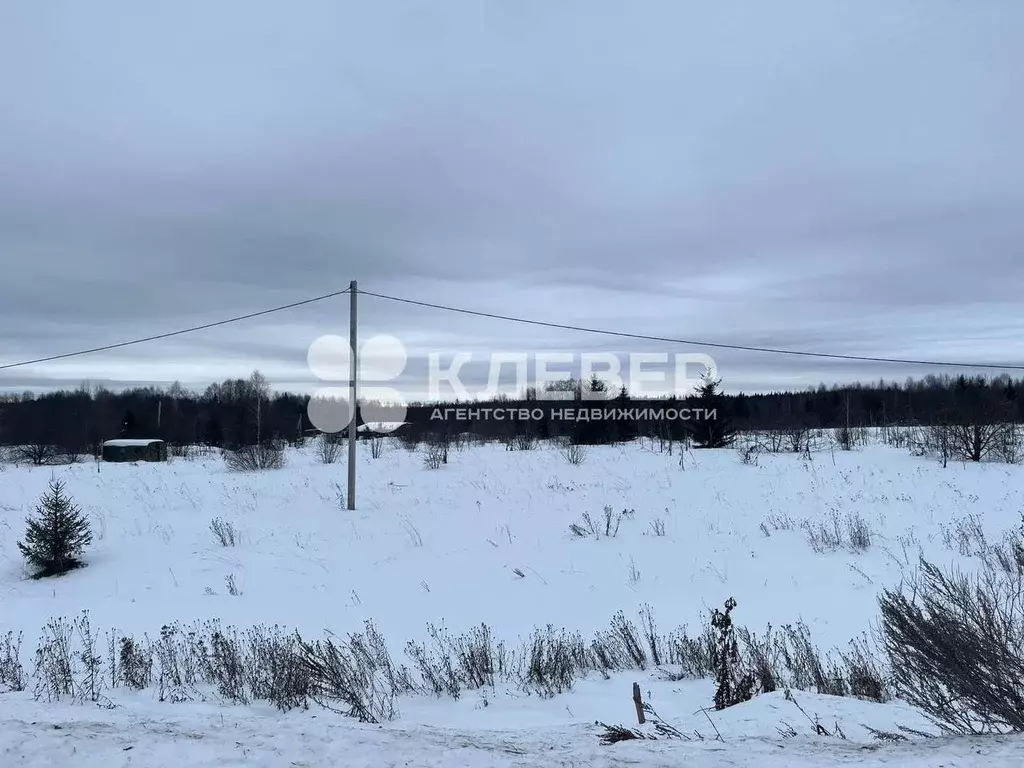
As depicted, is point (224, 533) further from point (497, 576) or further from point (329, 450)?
point (329, 450)

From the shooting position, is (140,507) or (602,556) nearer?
(602,556)

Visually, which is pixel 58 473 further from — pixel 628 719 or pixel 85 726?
pixel 628 719

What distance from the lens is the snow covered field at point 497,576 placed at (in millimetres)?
4004

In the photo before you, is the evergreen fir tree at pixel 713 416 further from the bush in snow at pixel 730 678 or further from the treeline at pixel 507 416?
the bush in snow at pixel 730 678

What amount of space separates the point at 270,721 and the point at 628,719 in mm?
2752

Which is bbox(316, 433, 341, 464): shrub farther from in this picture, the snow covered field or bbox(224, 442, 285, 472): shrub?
bbox(224, 442, 285, 472): shrub

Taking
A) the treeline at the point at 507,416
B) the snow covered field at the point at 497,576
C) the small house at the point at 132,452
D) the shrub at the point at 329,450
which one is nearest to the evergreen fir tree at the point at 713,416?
the treeline at the point at 507,416

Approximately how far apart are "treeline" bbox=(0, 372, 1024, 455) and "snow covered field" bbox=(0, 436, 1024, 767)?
7.05 m

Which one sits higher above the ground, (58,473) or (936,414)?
(936,414)

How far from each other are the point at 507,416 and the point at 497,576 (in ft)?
125

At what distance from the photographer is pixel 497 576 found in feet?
34.7

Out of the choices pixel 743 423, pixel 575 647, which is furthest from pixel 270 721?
pixel 743 423

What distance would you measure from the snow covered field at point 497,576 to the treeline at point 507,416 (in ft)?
23.1

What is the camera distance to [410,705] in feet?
18.5
